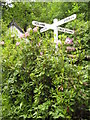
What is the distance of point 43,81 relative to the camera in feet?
5.20

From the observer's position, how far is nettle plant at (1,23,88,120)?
140 cm

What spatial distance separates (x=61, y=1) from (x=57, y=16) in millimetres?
439

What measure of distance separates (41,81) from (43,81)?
0.02 meters

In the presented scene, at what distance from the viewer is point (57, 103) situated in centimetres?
138

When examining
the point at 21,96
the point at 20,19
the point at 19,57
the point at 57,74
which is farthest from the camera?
the point at 20,19

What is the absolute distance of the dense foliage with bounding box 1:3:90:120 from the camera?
1408 millimetres

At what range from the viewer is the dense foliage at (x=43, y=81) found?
1.41 meters

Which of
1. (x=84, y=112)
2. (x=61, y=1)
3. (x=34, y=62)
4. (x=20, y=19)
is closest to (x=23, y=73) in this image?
(x=34, y=62)

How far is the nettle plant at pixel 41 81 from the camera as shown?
1.40 metres

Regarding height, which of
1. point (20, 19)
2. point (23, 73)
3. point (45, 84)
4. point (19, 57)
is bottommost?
point (45, 84)

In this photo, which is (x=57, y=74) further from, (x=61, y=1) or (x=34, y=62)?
(x=61, y=1)

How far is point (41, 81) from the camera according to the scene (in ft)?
5.22

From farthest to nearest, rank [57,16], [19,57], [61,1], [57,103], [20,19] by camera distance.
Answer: [20,19], [57,16], [61,1], [19,57], [57,103]

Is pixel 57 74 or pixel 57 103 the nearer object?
pixel 57 103
